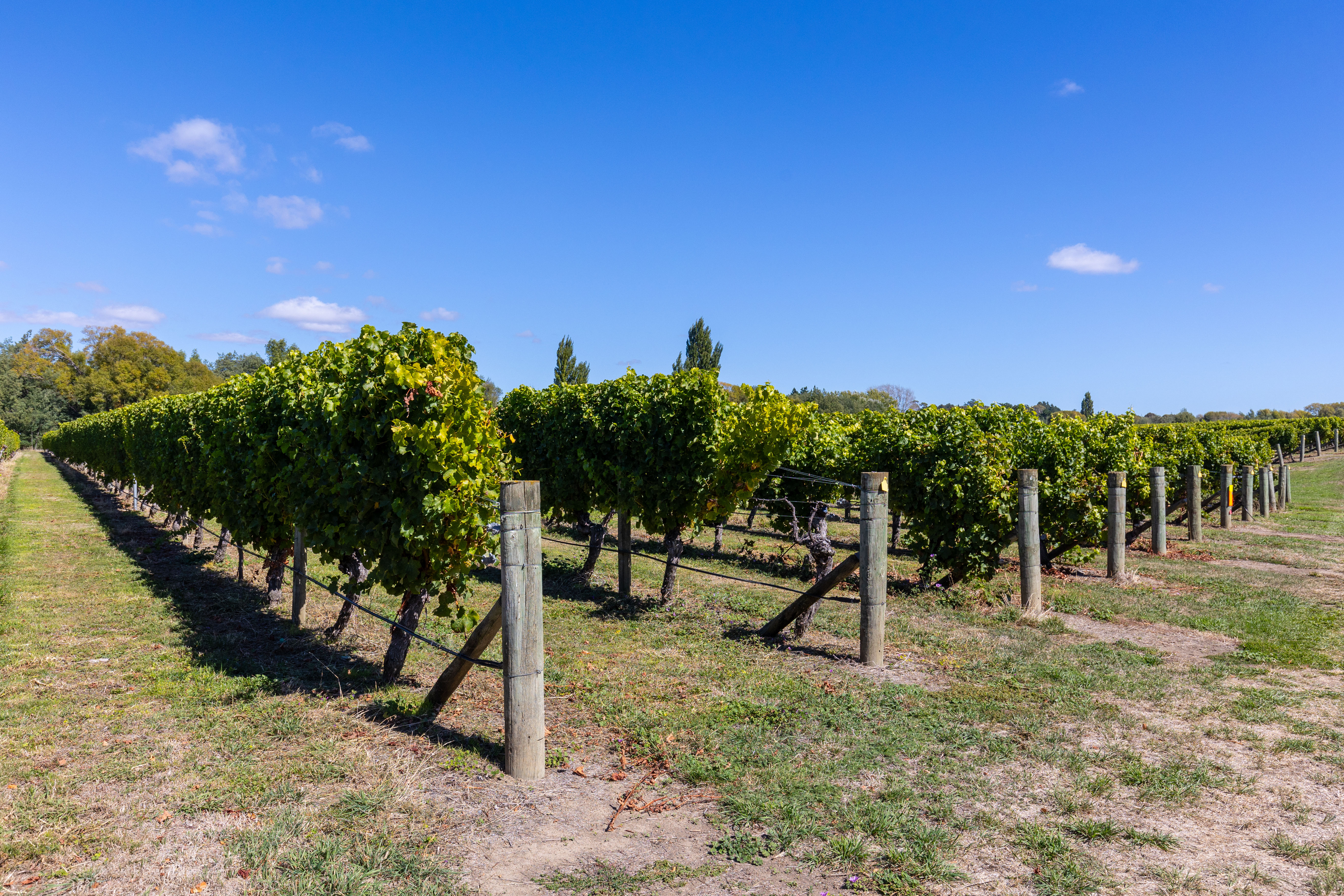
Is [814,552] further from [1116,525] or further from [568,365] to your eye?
[568,365]

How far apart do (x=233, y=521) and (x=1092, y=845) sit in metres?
10.3

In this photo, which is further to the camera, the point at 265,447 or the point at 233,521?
the point at 233,521

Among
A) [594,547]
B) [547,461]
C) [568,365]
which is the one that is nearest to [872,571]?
[594,547]

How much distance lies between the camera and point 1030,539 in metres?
9.67

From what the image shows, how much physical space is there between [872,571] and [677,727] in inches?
111

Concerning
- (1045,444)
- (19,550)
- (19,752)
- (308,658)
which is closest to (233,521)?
(308,658)

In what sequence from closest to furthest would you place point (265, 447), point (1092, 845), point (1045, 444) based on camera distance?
point (1092, 845), point (265, 447), point (1045, 444)

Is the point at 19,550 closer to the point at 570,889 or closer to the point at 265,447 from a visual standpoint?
the point at 265,447

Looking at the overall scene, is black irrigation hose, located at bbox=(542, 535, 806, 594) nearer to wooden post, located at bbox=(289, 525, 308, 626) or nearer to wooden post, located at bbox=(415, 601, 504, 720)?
wooden post, located at bbox=(415, 601, 504, 720)

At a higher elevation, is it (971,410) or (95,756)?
(971,410)

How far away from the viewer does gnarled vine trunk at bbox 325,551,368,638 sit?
24.6ft

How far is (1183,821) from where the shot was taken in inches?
172

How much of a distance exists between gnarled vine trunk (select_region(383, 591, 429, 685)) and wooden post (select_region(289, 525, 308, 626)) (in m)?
2.39

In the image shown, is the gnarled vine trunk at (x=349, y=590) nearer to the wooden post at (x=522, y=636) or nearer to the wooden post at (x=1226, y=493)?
the wooden post at (x=522, y=636)
